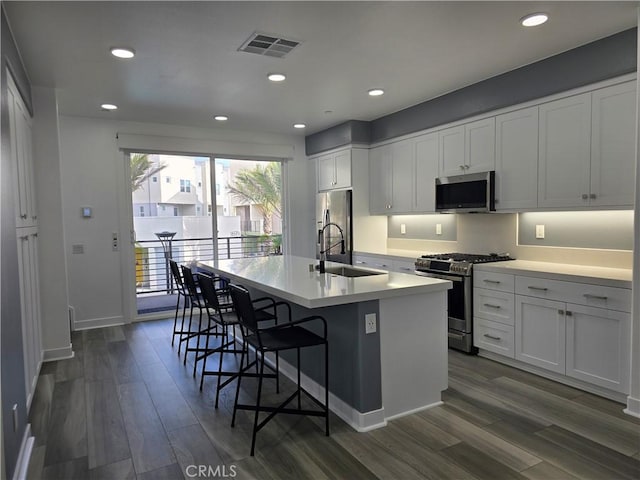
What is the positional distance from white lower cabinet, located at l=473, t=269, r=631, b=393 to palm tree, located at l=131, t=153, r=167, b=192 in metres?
4.31

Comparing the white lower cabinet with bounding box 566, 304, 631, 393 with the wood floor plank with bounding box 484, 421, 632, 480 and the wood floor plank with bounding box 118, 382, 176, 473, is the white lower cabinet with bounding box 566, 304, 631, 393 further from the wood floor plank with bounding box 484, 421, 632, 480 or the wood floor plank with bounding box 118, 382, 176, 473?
the wood floor plank with bounding box 118, 382, 176, 473

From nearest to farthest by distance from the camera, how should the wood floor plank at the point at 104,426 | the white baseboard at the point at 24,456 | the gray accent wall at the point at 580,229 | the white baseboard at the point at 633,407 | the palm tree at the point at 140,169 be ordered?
the white baseboard at the point at 24,456
the wood floor plank at the point at 104,426
the white baseboard at the point at 633,407
the gray accent wall at the point at 580,229
the palm tree at the point at 140,169

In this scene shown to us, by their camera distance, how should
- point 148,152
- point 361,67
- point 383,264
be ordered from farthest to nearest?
point 148,152, point 383,264, point 361,67

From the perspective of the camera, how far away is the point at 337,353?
109 inches

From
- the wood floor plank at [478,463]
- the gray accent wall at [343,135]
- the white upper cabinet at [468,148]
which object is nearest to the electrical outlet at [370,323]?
the wood floor plank at [478,463]

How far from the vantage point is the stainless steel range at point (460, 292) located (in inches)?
153

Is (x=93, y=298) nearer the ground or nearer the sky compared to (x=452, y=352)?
nearer the sky

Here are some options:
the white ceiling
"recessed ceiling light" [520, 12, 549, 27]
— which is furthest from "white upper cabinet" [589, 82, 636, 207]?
"recessed ceiling light" [520, 12, 549, 27]

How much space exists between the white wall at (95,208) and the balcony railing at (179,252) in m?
0.39

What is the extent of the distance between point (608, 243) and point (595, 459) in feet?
6.02

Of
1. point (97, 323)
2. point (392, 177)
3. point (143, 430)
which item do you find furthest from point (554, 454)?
point (97, 323)

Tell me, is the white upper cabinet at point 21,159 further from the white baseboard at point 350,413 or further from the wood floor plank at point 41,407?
the white baseboard at point 350,413

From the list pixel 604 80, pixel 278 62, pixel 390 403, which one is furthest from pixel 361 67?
pixel 390 403

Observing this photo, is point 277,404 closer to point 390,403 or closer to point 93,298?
point 390,403
